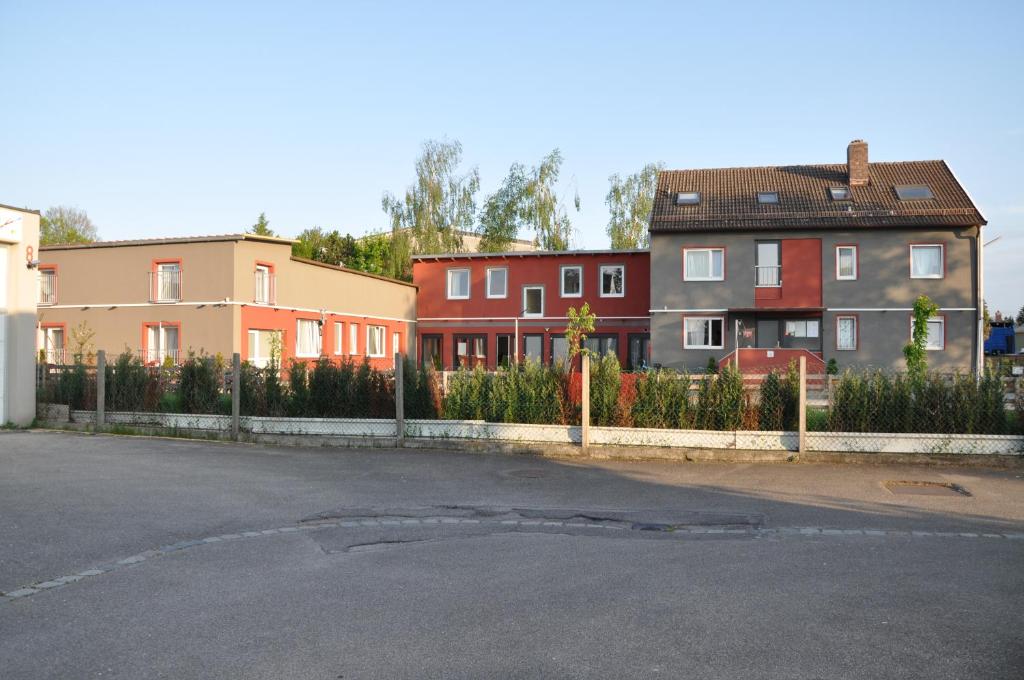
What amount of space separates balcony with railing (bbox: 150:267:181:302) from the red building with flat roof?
465 inches

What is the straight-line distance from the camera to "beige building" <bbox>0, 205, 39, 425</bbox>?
19.3 metres

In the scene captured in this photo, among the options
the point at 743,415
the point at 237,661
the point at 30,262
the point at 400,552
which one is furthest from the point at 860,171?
the point at 237,661

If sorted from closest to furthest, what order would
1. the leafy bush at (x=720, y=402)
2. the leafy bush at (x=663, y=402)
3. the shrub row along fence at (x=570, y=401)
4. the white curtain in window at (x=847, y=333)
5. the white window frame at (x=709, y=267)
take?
the shrub row along fence at (x=570, y=401), the leafy bush at (x=720, y=402), the leafy bush at (x=663, y=402), the white curtain in window at (x=847, y=333), the white window frame at (x=709, y=267)

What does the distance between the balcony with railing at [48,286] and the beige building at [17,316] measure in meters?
21.1

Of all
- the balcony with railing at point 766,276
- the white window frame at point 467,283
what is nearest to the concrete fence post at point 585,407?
the balcony with railing at point 766,276

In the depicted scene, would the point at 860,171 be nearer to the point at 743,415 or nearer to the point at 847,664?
the point at 743,415

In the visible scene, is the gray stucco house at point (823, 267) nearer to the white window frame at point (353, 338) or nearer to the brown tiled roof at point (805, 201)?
the brown tiled roof at point (805, 201)

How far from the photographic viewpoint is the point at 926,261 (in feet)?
117

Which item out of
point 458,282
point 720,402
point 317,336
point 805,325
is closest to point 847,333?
point 805,325

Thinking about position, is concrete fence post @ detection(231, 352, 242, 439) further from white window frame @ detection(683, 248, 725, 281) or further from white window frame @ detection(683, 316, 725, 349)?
white window frame @ detection(683, 248, 725, 281)

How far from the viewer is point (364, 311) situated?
44688 millimetres

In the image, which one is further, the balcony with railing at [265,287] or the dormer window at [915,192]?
the balcony with railing at [265,287]

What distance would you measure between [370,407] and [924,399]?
9610 millimetres

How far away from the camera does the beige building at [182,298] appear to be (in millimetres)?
36156
